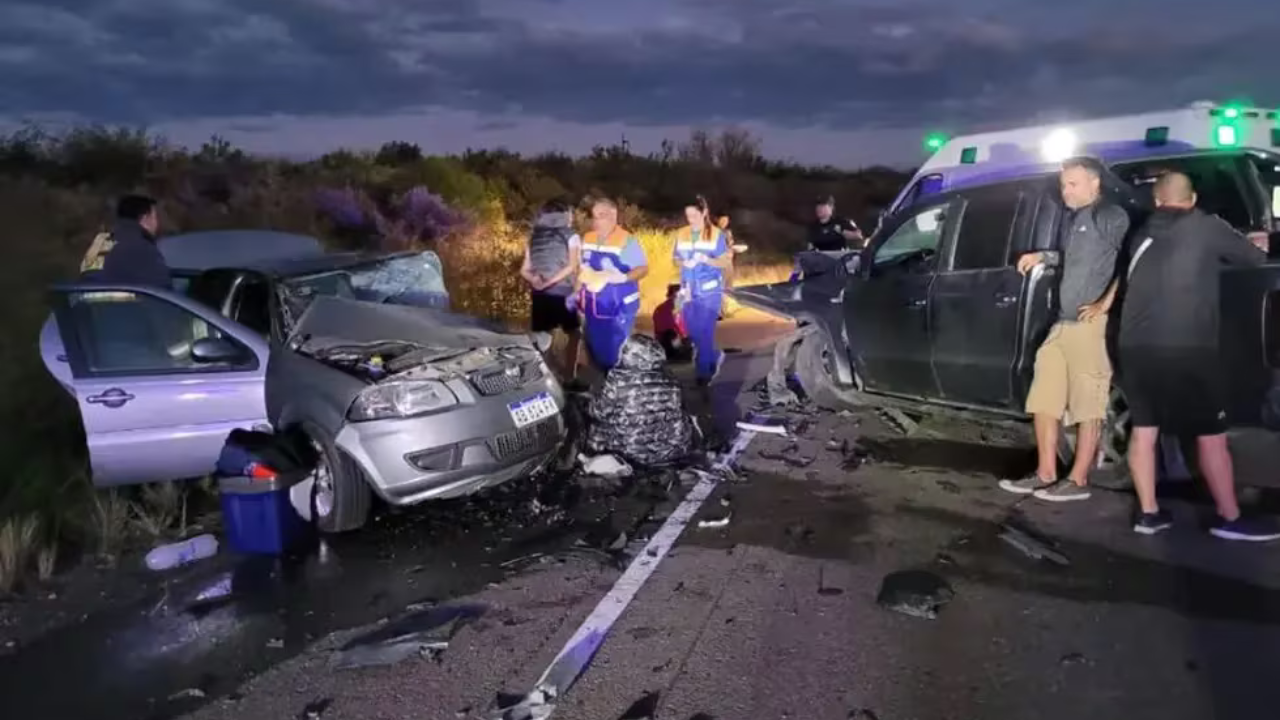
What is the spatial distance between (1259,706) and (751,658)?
172 cm

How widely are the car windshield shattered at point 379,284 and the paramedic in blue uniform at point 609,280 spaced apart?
4.65 feet

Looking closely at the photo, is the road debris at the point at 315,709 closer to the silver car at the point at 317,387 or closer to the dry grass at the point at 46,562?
the silver car at the point at 317,387

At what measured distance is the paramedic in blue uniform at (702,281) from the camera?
10297 mm

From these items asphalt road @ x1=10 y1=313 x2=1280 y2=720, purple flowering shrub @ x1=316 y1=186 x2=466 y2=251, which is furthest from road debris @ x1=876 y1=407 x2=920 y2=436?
purple flowering shrub @ x1=316 y1=186 x2=466 y2=251

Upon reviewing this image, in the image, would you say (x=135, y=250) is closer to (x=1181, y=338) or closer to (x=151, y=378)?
(x=151, y=378)

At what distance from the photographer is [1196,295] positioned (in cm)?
516

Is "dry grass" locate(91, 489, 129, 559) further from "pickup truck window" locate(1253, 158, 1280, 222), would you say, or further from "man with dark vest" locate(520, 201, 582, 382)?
"pickup truck window" locate(1253, 158, 1280, 222)

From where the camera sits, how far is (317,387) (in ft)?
19.3

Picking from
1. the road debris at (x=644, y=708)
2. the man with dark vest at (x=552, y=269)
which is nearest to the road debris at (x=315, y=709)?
the road debris at (x=644, y=708)

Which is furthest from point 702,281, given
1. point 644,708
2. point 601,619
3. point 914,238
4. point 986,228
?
point 644,708

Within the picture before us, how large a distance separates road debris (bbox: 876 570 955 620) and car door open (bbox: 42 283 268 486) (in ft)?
12.2

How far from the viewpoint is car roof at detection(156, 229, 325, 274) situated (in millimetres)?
7777

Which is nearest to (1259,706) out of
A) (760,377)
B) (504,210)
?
(760,377)

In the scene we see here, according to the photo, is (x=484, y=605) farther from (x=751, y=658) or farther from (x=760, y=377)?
(x=760, y=377)
